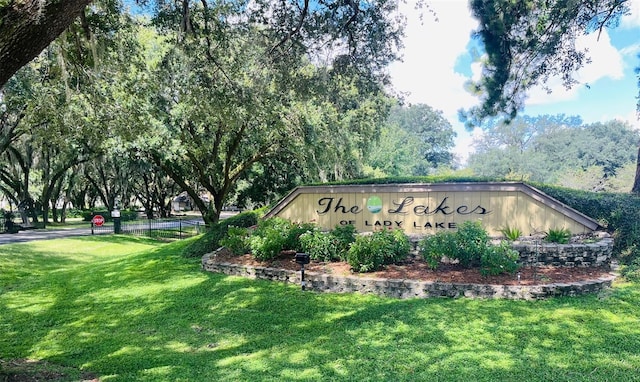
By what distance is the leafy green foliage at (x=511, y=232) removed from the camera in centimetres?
816

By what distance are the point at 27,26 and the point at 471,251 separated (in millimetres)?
6566

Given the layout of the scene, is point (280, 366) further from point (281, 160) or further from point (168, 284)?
point (281, 160)

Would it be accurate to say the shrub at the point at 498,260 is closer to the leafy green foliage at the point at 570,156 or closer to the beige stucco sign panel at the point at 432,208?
the beige stucco sign panel at the point at 432,208

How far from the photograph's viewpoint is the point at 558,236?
7738mm

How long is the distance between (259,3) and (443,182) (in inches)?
219

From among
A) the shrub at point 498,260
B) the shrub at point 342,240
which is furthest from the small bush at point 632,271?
the shrub at point 342,240

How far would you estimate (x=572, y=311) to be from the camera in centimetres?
531

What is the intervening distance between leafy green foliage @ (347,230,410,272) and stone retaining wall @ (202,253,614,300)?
18.3 inches

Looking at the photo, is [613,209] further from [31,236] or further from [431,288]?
A: [31,236]

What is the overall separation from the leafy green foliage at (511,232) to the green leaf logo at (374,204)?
109 inches

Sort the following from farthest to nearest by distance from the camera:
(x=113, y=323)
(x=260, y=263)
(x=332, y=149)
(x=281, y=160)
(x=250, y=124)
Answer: (x=281, y=160)
(x=332, y=149)
(x=250, y=124)
(x=260, y=263)
(x=113, y=323)

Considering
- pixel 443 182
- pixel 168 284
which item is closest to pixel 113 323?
pixel 168 284

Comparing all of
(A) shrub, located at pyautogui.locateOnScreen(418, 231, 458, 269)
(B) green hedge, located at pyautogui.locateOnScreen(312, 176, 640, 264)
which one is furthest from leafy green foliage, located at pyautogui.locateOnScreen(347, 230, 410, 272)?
(B) green hedge, located at pyautogui.locateOnScreen(312, 176, 640, 264)

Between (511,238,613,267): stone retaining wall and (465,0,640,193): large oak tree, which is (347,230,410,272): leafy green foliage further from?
(465,0,640,193): large oak tree
